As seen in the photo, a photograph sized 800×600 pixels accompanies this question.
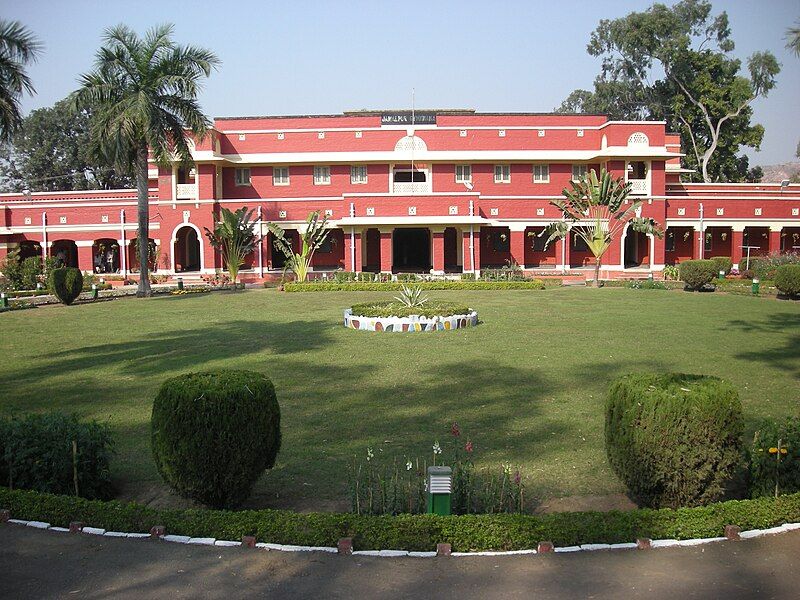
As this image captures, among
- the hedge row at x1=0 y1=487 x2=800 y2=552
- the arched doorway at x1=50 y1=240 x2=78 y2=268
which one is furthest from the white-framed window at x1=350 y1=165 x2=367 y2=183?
the hedge row at x1=0 y1=487 x2=800 y2=552

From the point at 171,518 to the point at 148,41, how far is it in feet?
78.2

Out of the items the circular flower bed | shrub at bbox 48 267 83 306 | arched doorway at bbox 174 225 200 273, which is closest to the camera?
the circular flower bed

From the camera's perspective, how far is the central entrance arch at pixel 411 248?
39.0m

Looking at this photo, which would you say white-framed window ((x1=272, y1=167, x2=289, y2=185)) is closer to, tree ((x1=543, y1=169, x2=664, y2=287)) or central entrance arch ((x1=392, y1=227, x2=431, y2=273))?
central entrance arch ((x1=392, y1=227, x2=431, y2=273))

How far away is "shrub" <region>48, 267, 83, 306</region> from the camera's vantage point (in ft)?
73.1

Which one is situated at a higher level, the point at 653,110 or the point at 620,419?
the point at 653,110

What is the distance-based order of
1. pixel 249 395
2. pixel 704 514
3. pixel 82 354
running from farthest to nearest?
pixel 82 354 < pixel 249 395 < pixel 704 514

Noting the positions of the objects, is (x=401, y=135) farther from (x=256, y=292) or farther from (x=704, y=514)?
(x=704, y=514)

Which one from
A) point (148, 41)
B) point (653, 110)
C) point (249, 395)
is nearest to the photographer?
point (249, 395)

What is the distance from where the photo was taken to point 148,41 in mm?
25172

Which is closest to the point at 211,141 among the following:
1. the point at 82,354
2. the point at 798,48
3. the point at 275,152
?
the point at 275,152

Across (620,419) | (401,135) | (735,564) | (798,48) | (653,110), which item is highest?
(653,110)

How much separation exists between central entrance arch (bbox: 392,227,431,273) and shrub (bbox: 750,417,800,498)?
110 ft

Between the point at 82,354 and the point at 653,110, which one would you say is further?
the point at 653,110
